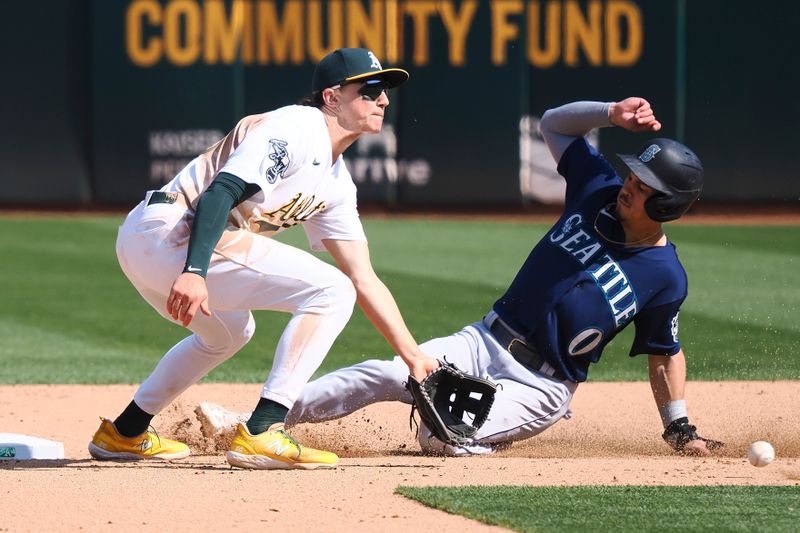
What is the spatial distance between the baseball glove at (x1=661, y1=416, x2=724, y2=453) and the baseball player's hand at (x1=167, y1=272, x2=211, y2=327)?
1.90m

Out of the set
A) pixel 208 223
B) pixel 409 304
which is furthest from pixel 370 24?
pixel 208 223

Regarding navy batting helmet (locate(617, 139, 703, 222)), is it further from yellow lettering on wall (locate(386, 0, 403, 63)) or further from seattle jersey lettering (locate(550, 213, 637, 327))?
yellow lettering on wall (locate(386, 0, 403, 63))

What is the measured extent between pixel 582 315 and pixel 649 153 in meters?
0.61

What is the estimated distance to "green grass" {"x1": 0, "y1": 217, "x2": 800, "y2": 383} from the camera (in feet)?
23.8

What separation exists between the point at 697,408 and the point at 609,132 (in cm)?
957

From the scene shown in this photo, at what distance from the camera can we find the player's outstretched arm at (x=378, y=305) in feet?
14.5

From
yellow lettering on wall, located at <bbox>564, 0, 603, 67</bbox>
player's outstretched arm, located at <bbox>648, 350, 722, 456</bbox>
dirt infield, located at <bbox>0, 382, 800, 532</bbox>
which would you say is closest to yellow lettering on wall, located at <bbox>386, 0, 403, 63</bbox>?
yellow lettering on wall, located at <bbox>564, 0, 603, 67</bbox>

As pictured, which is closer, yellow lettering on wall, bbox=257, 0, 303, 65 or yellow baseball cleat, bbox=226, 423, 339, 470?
yellow baseball cleat, bbox=226, 423, 339, 470

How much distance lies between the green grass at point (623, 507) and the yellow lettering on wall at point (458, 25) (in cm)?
1182

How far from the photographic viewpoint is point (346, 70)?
4.33 meters

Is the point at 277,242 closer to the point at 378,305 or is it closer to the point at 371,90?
the point at 378,305

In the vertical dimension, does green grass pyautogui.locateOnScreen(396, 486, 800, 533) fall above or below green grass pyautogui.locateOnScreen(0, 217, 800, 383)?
above

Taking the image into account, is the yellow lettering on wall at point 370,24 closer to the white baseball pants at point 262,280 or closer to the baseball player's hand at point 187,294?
the white baseball pants at point 262,280

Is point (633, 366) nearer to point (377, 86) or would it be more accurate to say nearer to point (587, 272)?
point (587, 272)
